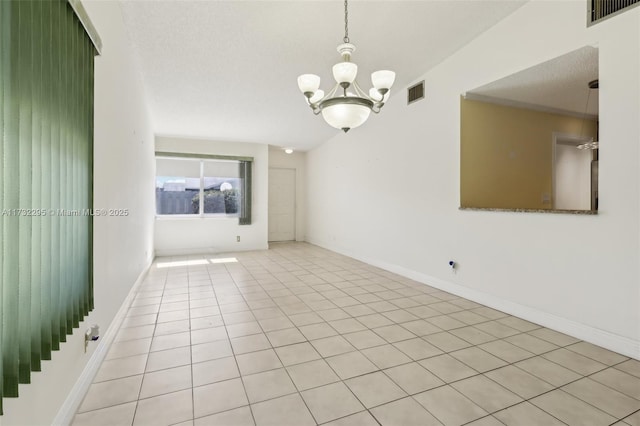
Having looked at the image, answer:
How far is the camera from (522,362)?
214 cm

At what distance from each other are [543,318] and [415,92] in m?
3.13

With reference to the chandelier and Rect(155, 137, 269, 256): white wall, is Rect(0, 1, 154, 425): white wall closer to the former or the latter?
the chandelier

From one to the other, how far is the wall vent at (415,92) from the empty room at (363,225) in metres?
0.03

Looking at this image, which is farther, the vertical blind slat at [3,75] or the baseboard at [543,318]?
the baseboard at [543,318]

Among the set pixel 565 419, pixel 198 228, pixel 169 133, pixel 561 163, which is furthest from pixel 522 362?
pixel 169 133

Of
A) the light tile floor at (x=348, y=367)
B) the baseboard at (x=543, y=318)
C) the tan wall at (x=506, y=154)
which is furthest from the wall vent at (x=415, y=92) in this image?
the light tile floor at (x=348, y=367)

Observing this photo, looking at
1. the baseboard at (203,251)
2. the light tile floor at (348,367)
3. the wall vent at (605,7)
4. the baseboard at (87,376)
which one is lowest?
the light tile floor at (348,367)

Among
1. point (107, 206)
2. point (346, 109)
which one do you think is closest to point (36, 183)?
point (107, 206)

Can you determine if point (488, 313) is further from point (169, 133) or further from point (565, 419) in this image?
point (169, 133)

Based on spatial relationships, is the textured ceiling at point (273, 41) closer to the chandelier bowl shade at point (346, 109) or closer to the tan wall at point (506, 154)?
the tan wall at point (506, 154)

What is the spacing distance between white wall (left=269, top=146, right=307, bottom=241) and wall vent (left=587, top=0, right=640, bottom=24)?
6.67 metres

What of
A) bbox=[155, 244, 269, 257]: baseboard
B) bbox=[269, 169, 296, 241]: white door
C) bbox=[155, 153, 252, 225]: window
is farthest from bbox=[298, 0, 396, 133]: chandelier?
bbox=[269, 169, 296, 241]: white door

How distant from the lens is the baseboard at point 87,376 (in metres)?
1.48

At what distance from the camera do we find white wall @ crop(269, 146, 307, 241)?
8.40m
